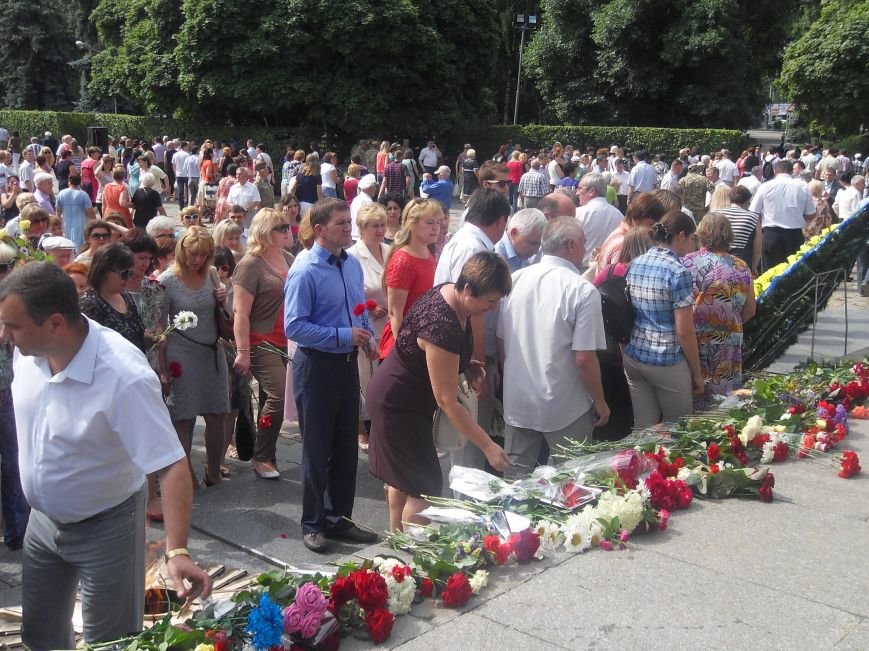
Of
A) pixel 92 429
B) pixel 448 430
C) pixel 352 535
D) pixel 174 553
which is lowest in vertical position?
pixel 352 535

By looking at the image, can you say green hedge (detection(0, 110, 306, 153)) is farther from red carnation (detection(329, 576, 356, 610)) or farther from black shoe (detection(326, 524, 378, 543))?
red carnation (detection(329, 576, 356, 610))

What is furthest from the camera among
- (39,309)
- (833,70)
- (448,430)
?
(833,70)

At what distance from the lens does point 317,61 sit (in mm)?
31859

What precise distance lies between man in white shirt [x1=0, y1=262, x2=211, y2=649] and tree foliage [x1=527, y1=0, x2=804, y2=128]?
36279 mm

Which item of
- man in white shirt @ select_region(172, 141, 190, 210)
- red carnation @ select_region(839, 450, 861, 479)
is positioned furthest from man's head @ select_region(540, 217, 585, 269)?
man in white shirt @ select_region(172, 141, 190, 210)

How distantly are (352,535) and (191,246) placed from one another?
2.02 m

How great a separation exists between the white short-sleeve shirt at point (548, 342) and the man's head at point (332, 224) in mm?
936

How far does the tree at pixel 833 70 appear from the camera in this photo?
113ft

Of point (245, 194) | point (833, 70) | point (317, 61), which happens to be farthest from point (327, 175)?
point (833, 70)

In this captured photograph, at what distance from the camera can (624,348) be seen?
578cm

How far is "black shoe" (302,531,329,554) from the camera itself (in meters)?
5.27

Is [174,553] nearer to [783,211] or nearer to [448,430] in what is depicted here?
[448,430]

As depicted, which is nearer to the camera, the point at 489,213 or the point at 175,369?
the point at 175,369

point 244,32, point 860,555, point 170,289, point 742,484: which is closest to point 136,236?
point 170,289
